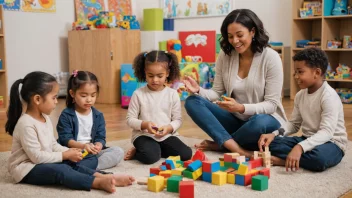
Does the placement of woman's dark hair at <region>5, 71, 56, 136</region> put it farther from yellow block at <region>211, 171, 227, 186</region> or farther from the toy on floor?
yellow block at <region>211, 171, 227, 186</region>

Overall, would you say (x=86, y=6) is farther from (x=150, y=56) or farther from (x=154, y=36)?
(x=150, y=56)

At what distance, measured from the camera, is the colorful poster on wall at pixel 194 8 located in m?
5.20

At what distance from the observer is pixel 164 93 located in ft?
7.52

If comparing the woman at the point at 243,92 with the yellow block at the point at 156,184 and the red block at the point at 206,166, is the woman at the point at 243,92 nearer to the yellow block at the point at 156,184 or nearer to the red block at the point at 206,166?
the red block at the point at 206,166

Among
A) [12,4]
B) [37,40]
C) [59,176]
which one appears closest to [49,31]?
[37,40]

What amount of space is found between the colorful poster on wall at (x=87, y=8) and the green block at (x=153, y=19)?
0.50 m

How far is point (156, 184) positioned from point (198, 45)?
3.77m

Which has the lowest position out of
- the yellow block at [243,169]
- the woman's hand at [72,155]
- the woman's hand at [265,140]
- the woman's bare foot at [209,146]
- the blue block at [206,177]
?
the woman's bare foot at [209,146]

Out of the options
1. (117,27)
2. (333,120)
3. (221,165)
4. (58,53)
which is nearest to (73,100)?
(221,165)

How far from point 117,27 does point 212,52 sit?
1.12 metres

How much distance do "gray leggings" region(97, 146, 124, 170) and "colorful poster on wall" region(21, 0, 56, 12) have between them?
3160 millimetres

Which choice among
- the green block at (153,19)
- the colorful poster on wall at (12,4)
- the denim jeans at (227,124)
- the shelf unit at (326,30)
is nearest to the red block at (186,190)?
the denim jeans at (227,124)

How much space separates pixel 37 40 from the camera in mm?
4953

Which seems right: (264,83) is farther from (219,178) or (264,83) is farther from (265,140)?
(219,178)
